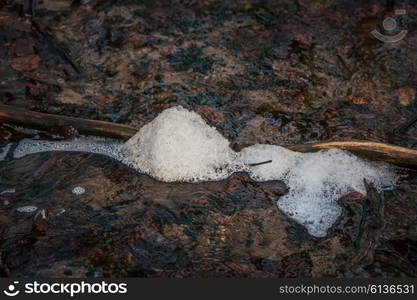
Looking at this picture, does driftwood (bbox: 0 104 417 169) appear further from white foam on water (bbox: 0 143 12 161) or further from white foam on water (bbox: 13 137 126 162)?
white foam on water (bbox: 0 143 12 161)

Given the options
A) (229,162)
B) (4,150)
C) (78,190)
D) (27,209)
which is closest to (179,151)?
(229,162)

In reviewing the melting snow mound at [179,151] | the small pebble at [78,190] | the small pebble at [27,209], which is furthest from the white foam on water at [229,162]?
the small pebble at [27,209]

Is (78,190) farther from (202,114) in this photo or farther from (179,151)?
(202,114)

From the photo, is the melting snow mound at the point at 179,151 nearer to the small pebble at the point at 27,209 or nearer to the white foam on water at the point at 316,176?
the white foam on water at the point at 316,176

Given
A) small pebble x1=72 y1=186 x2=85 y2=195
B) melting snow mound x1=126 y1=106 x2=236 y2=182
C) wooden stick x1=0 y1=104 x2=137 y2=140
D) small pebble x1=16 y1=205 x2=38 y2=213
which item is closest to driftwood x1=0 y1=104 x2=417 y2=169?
wooden stick x1=0 y1=104 x2=137 y2=140

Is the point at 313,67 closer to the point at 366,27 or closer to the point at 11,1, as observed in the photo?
the point at 366,27

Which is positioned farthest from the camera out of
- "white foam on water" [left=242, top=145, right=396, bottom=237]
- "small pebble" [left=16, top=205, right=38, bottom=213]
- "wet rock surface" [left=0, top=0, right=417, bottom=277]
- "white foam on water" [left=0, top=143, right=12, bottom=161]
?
"white foam on water" [left=0, top=143, right=12, bottom=161]
